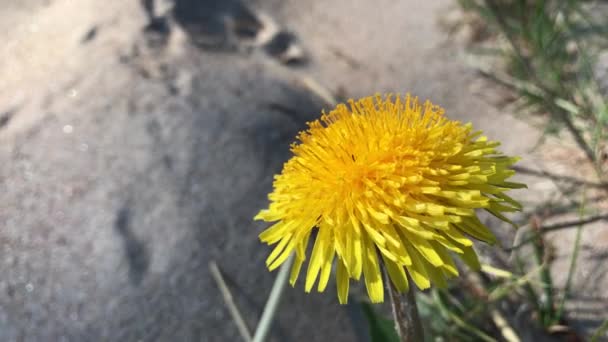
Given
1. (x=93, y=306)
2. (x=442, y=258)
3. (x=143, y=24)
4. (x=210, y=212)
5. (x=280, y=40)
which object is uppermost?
(x=280, y=40)

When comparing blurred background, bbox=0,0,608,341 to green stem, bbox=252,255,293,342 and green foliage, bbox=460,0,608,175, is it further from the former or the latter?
green stem, bbox=252,255,293,342

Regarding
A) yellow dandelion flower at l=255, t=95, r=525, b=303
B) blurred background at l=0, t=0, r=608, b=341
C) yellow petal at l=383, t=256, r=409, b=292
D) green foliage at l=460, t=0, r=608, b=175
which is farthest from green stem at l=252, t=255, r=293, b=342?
green foliage at l=460, t=0, r=608, b=175

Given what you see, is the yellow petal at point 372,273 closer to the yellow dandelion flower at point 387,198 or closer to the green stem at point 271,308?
the yellow dandelion flower at point 387,198

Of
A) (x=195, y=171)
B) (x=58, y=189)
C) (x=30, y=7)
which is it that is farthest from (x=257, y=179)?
(x=30, y=7)

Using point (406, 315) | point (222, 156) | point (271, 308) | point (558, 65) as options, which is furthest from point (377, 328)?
point (558, 65)

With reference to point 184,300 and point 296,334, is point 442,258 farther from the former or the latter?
point 184,300

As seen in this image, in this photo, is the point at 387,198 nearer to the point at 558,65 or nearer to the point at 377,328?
the point at 377,328

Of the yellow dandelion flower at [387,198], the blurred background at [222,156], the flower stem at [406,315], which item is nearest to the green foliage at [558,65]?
the blurred background at [222,156]
